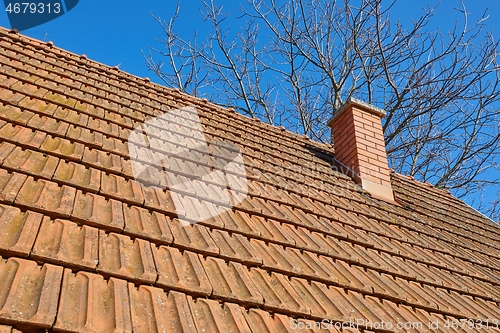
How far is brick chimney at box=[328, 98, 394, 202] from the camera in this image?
4840mm

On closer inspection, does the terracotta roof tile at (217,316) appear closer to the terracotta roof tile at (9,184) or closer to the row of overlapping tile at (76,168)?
the row of overlapping tile at (76,168)

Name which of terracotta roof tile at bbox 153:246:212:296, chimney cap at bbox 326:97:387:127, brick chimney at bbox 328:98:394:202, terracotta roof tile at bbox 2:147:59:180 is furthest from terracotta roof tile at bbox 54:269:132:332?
chimney cap at bbox 326:97:387:127

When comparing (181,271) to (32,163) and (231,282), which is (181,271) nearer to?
(231,282)

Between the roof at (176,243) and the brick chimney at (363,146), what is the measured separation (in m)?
0.32

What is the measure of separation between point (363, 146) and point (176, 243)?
11.7 feet

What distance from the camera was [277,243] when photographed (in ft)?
8.50

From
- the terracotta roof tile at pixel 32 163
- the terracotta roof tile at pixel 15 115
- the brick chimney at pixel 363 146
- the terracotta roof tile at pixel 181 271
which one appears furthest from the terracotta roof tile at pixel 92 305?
the brick chimney at pixel 363 146

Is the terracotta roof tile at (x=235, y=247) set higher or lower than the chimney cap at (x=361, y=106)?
lower

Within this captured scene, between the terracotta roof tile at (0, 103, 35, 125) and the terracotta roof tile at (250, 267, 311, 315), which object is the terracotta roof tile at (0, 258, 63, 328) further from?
the terracotta roof tile at (0, 103, 35, 125)

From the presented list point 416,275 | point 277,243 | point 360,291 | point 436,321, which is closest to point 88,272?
point 277,243

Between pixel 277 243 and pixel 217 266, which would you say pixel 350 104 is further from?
pixel 217 266

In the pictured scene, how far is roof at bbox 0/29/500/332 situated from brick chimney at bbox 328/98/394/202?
0.32 m

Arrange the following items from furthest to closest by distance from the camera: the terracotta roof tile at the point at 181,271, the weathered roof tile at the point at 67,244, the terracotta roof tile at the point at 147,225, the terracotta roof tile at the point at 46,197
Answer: the terracotta roof tile at the point at 147,225 → the terracotta roof tile at the point at 46,197 → the terracotta roof tile at the point at 181,271 → the weathered roof tile at the point at 67,244

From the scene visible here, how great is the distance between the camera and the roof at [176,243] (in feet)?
5.11
